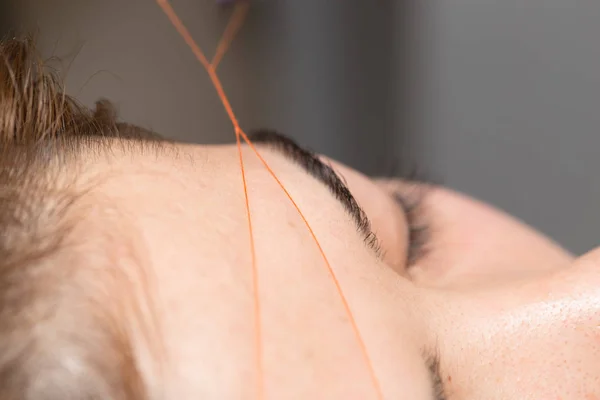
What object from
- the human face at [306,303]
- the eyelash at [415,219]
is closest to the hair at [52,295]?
the human face at [306,303]

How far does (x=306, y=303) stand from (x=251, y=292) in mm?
39

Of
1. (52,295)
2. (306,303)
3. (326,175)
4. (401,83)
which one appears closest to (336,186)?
(326,175)

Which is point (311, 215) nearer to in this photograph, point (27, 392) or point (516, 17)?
point (27, 392)

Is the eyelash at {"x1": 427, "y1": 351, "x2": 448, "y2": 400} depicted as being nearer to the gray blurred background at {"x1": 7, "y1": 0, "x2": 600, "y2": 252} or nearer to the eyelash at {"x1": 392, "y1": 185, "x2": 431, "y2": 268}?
the eyelash at {"x1": 392, "y1": 185, "x2": 431, "y2": 268}

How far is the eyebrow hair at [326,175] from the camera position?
17.3 inches

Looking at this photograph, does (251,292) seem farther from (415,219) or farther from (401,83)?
(401,83)

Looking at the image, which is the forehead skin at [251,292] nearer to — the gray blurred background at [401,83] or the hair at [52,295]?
the hair at [52,295]

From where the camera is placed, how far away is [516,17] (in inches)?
42.3

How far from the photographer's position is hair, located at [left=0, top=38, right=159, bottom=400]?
0.29m

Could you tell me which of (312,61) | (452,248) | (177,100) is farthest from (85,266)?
(312,61)

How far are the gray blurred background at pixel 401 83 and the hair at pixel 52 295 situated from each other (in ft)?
1.70

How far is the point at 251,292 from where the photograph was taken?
342 mm

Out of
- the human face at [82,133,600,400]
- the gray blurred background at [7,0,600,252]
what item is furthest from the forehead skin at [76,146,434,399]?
the gray blurred background at [7,0,600,252]

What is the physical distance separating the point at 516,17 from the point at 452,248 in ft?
2.12
